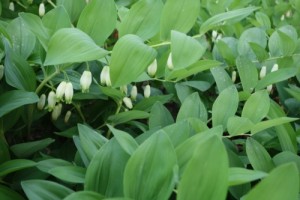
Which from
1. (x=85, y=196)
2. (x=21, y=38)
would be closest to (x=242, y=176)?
(x=85, y=196)

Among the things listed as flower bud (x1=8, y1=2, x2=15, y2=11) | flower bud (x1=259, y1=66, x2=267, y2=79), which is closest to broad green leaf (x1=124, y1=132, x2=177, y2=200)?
flower bud (x1=259, y1=66, x2=267, y2=79)

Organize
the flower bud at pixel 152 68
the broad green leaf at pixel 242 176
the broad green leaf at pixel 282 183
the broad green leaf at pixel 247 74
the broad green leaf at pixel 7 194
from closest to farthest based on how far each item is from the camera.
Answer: the broad green leaf at pixel 282 183 < the broad green leaf at pixel 242 176 < the broad green leaf at pixel 7 194 < the flower bud at pixel 152 68 < the broad green leaf at pixel 247 74

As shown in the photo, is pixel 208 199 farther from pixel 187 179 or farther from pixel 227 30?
pixel 227 30

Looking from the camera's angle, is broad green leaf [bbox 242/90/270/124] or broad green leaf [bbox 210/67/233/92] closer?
broad green leaf [bbox 242/90/270/124]

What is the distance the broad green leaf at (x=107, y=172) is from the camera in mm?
612

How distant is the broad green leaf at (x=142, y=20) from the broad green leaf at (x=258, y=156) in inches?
12.2

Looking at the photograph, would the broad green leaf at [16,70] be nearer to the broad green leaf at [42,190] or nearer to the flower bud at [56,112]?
the flower bud at [56,112]

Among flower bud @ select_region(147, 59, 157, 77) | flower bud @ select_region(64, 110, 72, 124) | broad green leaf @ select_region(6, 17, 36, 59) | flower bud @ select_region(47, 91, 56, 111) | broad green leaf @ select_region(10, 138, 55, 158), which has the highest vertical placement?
broad green leaf @ select_region(6, 17, 36, 59)

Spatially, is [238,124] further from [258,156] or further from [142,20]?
[142,20]

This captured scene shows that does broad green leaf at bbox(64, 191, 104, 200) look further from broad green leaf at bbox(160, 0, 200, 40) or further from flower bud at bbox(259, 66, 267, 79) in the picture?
flower bud at bbox(259, 66, 267, 79)

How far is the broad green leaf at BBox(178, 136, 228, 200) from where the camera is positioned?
0.47 metres

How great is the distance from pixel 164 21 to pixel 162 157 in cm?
40

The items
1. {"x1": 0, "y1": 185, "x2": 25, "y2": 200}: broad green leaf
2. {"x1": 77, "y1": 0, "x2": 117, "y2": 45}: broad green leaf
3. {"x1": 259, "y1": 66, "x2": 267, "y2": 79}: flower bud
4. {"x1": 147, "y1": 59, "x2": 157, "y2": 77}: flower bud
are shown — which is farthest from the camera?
{"x1": 259, "y1": 66, "x2": 267, "y2": 79}: flower bud

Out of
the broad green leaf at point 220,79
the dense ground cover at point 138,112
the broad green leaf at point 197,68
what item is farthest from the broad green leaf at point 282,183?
the broad green leaf at point 220,79
